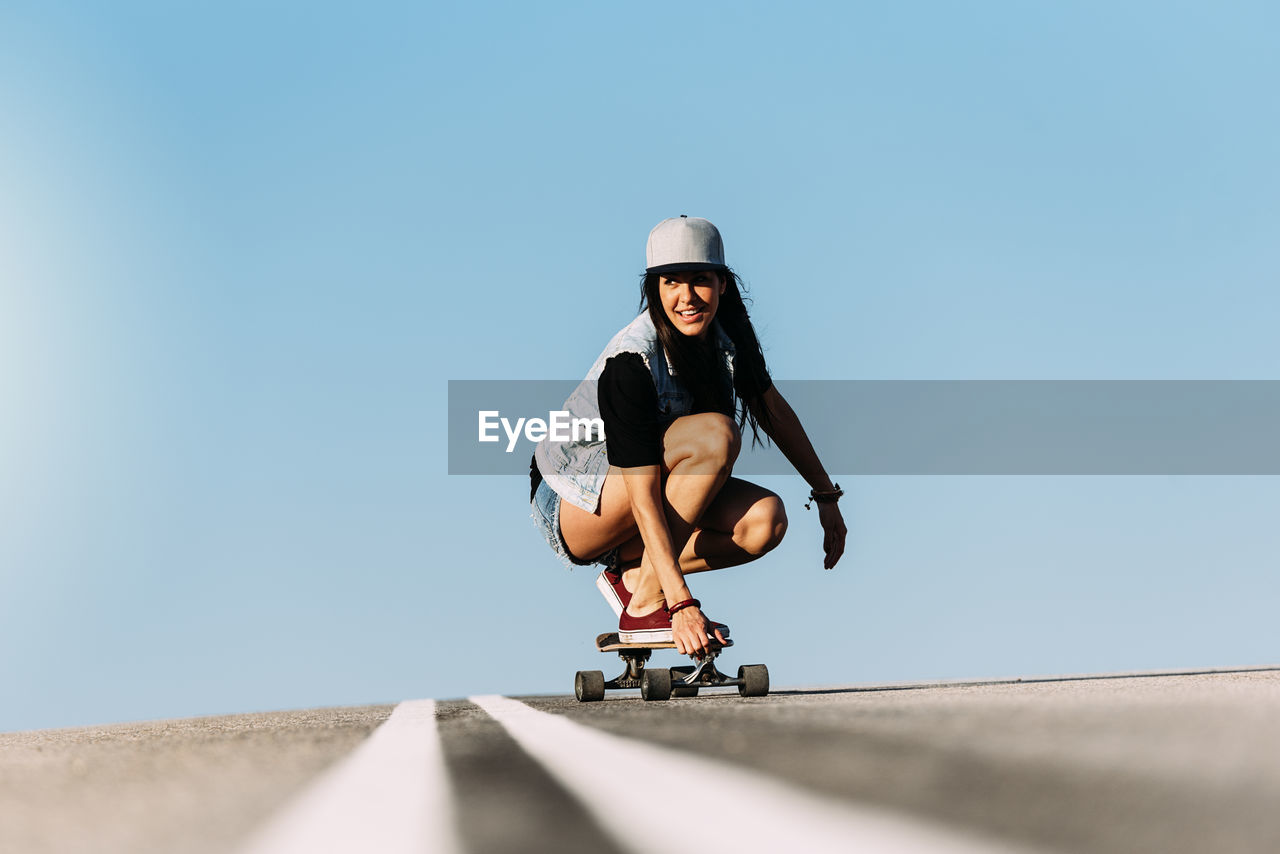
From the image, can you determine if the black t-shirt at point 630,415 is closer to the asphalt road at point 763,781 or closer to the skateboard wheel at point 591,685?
the skateboard wheel at point 591,685

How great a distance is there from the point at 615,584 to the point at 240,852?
3188 millimetres

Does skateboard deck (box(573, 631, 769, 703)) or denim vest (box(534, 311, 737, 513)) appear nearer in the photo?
skateboard deck (box(573, 631, 769, 703))

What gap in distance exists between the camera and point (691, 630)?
3.75 metres

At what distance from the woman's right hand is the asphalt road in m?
0.98

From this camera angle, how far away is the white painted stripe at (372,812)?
1.39 metres

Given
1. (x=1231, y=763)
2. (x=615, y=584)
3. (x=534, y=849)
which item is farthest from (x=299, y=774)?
(x=615, y=584)

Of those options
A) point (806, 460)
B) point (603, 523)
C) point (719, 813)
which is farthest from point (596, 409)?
point (719, 813)

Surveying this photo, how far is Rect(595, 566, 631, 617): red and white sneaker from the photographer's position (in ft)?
14.7

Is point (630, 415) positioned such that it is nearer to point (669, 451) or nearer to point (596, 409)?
point (669, 451)

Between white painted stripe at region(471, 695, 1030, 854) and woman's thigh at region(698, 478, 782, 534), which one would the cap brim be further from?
white painted stripe at region(471, 695, 1030, 854)

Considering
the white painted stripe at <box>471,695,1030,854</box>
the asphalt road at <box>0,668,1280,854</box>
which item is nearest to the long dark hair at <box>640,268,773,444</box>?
the asphalt road at <box>0,668,1280,854</box>

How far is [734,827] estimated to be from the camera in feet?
4.39

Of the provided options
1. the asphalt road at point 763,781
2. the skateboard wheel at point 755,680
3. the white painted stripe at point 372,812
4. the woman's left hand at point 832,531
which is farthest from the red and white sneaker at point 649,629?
the white painted stripe at point 372,812

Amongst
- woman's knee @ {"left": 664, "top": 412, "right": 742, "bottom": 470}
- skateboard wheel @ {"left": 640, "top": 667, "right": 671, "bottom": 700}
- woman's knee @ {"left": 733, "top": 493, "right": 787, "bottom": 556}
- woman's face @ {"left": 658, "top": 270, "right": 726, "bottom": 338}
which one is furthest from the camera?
woman's knee @ {"left": 733, "top": 493, "right": 787, "bottom": 556}
